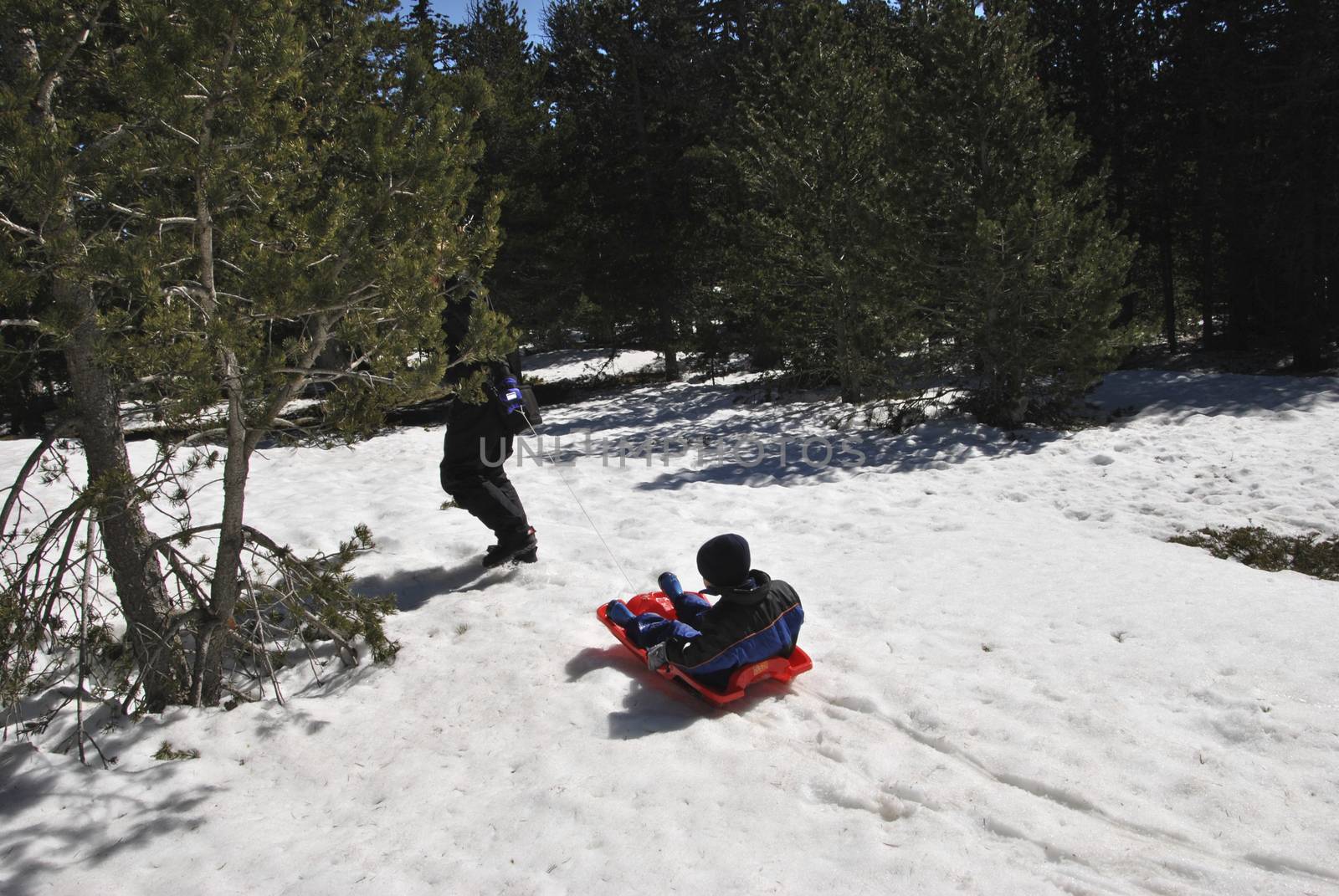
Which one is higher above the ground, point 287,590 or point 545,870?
point 287,590

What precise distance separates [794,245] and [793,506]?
696 cm

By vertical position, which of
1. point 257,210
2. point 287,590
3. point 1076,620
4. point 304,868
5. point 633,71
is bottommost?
point 1076,620

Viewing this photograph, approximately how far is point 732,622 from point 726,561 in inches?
12.4

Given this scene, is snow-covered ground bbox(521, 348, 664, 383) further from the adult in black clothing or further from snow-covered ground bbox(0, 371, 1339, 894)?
snow-covered ground bbox(0, 371, 1339, 894)

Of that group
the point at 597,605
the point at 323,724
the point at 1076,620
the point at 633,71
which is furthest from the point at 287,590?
the point at 633,71

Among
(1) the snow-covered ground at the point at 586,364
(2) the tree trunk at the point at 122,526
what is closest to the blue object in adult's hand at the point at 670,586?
(2) the tree trunk at the point at 122,526

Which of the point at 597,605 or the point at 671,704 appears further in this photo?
the point at 597,605

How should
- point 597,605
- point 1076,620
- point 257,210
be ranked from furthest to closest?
point 597,605
point 1076,620
point 257,210

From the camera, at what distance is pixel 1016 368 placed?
37.2 ft

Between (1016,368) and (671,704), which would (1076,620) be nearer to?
(671,704)

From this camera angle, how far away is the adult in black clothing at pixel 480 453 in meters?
5.82

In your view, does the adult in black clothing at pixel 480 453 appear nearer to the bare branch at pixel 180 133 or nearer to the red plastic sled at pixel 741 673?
the red plastic sled at pixel 741 673

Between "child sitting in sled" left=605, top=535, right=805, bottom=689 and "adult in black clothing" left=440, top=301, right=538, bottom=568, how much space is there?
2.07m

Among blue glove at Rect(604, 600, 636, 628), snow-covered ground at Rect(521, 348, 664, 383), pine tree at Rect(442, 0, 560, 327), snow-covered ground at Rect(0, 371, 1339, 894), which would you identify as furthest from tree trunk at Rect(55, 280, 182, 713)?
snow-covered ground at Rect(521, 348, 664, 383)
